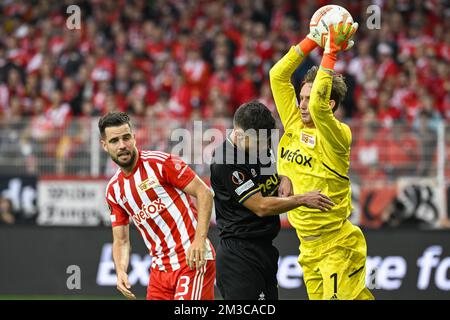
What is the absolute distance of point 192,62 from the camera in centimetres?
1903

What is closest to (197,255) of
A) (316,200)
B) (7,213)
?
(316,200)

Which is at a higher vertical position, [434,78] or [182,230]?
[434,78]

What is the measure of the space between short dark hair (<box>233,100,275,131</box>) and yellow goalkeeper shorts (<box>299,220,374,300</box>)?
126cm

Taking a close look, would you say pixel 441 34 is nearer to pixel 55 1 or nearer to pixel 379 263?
pixel 379 263

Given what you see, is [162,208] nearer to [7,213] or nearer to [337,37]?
[337,37]

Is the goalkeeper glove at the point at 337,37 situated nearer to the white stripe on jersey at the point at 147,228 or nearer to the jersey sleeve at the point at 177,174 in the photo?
the jersey sleeve at the point at 177,174

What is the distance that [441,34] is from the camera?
19.1 m

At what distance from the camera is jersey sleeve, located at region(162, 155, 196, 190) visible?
781 centimetres

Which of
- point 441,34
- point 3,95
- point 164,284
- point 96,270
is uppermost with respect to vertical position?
point 441,34

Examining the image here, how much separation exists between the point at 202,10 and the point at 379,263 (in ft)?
31.5

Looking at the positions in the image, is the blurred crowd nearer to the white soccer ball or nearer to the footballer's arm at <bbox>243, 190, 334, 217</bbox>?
the white soccer ball

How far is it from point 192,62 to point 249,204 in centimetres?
1188

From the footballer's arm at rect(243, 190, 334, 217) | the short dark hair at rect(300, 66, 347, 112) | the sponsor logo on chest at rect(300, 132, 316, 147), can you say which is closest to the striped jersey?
the footballer's arm at rect(243, 190, 334, 217)
